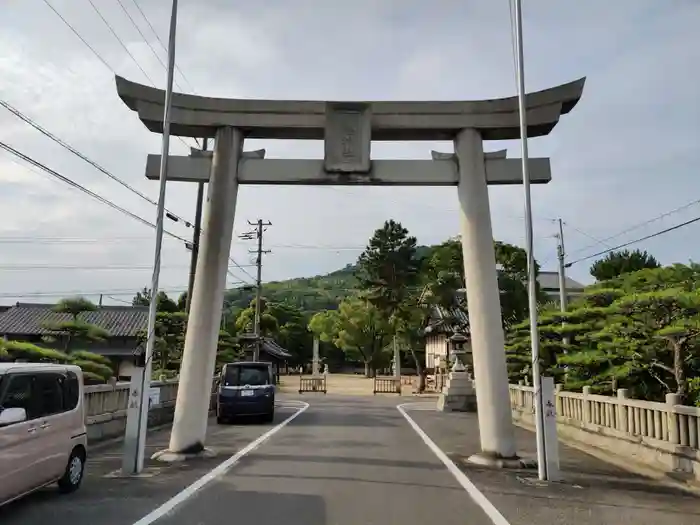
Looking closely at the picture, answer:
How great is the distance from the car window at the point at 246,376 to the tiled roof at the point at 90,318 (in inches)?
832

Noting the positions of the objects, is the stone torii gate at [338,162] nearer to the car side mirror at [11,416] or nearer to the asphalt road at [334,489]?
the asphalt road at [334,489]

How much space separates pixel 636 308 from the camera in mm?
13641

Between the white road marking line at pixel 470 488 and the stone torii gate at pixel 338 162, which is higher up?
the stone torii gate at pixel 338 162

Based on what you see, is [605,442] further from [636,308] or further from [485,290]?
[485,290]

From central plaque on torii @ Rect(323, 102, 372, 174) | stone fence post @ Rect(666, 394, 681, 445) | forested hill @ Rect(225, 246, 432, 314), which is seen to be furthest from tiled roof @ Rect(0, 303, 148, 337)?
forested hill @ Rect(225, 246, 432, 314)

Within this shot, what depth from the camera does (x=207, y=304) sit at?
13117mm

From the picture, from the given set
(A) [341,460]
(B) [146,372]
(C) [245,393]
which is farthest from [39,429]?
(C) [245,393]

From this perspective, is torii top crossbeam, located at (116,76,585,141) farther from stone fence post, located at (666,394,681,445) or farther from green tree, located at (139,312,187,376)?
green tree, located at (139,312,187,376)

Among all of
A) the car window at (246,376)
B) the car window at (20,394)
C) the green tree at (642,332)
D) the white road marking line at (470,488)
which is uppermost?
the green tree at (642,332)

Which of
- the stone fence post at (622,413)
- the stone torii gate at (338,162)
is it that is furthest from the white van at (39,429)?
the stone fence post at (622,413)

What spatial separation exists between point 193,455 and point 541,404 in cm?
655

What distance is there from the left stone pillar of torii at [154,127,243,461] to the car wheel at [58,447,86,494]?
123 inches

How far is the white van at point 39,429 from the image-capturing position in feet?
23.1

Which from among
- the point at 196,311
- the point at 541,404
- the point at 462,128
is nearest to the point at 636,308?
the point at 541,404
